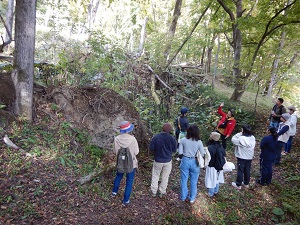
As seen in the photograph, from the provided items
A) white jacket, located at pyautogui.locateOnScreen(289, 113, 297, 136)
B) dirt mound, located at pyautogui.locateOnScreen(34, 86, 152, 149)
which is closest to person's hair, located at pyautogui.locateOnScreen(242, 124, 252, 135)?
white jacket, located at pyautogui.locateOnScreen(289, 113, 297, 136)

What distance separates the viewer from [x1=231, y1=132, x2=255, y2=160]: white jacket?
5875 millimetres

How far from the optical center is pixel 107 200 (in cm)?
486

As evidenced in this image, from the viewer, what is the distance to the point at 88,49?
8180mm

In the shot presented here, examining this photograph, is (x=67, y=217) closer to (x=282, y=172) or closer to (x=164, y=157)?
(x=164, y=157)

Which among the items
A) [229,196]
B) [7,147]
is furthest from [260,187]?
[7,147]

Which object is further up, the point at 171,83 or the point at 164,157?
the point at 171,83

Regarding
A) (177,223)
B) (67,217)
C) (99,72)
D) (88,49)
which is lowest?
(177,223)

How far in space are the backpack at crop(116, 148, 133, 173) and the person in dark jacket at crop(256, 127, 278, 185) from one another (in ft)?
13.8

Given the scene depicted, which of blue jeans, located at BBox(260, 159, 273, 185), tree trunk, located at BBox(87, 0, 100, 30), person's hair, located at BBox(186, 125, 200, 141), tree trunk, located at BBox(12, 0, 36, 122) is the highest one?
tree trunk, located at BBox(87, 0, 100, 30)

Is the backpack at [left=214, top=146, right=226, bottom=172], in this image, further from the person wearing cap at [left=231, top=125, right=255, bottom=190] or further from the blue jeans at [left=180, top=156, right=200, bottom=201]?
the person wearing cap at [left=231, top=125, right=255, bottom=190]

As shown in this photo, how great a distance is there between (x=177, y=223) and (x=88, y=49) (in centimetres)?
681

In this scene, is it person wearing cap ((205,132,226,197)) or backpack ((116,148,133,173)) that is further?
person wearing cap ((205,132,226,197))

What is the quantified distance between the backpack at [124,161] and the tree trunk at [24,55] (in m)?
2.82

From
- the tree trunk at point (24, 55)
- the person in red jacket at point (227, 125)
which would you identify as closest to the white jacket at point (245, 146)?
the person in red jacket at point (227, 125)
